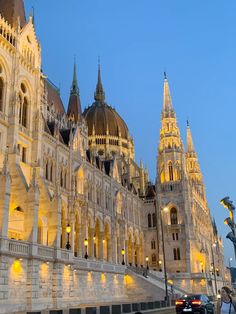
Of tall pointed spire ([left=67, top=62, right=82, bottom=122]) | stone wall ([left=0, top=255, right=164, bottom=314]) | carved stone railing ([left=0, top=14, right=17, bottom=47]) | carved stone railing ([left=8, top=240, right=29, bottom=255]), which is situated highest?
tall pointed spire ([left=67, top=62, right=82, bottom=122])

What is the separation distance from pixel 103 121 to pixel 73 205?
56.0 meters

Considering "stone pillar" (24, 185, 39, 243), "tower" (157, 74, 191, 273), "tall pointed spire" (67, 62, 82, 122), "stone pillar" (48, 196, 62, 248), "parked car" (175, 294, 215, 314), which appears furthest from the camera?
"tall pointed spire" (67, 62, 82, 122)

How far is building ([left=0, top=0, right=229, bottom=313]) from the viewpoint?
117 feet

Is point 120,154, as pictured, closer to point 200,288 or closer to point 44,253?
point 200,288

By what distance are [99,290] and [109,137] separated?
59.8 m

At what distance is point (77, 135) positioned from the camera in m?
62.2

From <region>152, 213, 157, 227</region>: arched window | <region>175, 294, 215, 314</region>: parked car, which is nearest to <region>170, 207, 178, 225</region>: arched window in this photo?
<region>152, 213, 157, 227</region>: arched window

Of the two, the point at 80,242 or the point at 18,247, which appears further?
the point at 80,242

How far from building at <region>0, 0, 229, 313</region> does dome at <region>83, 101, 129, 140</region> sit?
1.01 ft

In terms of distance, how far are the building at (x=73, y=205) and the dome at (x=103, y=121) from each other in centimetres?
31

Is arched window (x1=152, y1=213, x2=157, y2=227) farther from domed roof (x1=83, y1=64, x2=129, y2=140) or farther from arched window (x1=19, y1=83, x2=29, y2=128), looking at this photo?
arched window (x1=19, y1=83, x2=29, y2=128)

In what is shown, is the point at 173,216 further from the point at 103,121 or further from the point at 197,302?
the point at 197,302

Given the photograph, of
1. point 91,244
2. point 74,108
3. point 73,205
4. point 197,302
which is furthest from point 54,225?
point 74,108

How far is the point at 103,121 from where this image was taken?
10825cm
